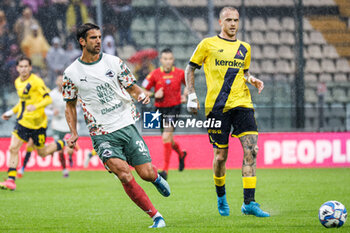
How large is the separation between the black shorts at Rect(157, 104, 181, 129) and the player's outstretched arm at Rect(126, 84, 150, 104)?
5.80m

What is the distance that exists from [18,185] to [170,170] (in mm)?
3706

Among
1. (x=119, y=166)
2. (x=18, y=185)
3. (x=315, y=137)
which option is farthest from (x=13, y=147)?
(x=315, y=137)

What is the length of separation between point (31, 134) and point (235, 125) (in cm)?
543

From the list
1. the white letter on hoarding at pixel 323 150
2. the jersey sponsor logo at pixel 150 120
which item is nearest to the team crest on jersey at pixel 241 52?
the jersey sponsor logo at pixel 150 120

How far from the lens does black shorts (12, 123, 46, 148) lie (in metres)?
11.2

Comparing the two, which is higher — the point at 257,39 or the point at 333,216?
the point at 257,39

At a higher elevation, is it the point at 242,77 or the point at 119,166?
the point at 242,77

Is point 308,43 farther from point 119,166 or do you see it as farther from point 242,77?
point 119,166

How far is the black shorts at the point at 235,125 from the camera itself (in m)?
7.02

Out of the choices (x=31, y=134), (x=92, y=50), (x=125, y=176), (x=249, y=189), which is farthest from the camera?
(x=31, y=134)

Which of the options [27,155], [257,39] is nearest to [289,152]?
[257,39]

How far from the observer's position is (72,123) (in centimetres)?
651

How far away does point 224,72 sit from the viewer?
281 inches

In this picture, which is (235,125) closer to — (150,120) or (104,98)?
(104,98)
